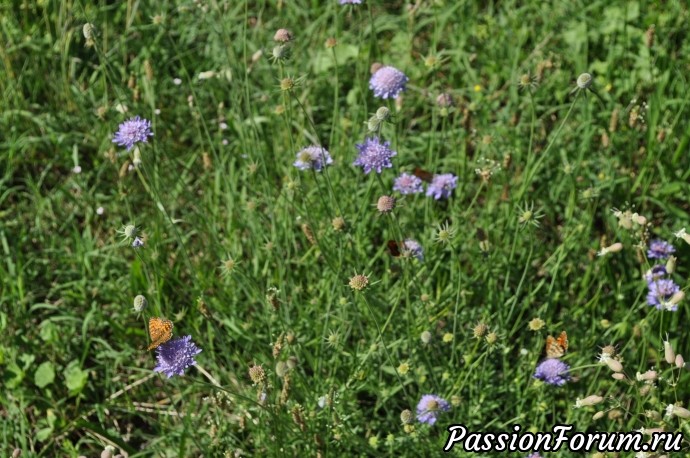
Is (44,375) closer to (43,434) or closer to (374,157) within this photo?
(43,434)

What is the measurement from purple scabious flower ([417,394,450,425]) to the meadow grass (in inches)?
1.2

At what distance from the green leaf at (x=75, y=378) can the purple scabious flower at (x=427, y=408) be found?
1184 millimetres

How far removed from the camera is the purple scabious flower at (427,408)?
7.88ft

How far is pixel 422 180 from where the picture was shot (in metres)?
2.88

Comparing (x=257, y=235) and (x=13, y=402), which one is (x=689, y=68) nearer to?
(x=257, y=235)

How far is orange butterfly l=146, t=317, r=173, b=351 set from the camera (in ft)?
6.79

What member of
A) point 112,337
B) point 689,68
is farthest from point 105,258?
point 689,68

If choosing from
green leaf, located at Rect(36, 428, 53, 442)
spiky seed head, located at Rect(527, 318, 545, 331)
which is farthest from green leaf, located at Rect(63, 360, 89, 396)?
spiky seed head, located at Rect(527, 318, 545, 331)

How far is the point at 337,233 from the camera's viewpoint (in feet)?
8.99

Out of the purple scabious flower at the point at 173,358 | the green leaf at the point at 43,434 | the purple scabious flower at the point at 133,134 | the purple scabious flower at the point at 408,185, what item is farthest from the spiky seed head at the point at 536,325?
the green leaf at the point at 43,434

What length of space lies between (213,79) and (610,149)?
168 centimetres

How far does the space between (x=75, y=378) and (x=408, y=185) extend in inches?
51.3

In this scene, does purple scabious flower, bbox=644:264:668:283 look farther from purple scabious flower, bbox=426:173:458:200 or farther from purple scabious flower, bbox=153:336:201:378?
purple scabious flower, bbox=153:336:201:378

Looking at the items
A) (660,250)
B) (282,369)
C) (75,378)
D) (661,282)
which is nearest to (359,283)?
(282,369)
